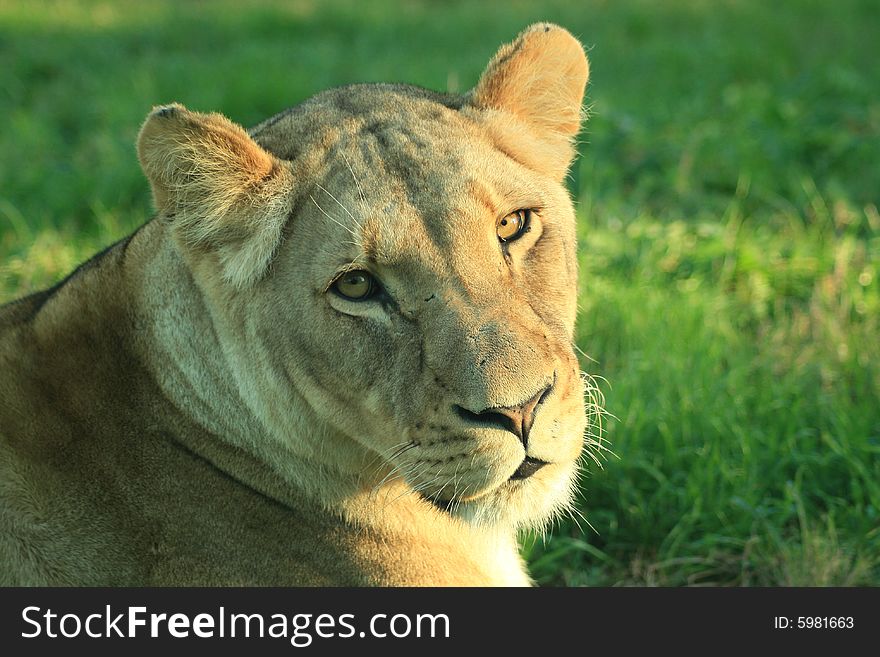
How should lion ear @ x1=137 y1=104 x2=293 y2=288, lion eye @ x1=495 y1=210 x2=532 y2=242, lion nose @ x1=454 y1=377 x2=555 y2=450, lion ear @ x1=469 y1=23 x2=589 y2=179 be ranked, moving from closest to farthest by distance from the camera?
lion nose @ x1=454 y1=377 x2=555 y2=450 < lion ear @ x1=137 y1=104 x2=293 y2=288 < lion eye @ x1=495 y1=210 x2=532 y2=242 < lion ear @ x1=469 y1=23 x2=589 y2=179

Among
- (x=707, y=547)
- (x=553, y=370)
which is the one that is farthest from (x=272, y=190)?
(x=707, y=547)

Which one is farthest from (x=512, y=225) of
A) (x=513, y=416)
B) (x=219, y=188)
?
(x=219, y=188)

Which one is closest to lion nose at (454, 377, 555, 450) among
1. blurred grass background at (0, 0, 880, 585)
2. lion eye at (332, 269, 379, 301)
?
lion eye at (332, 269, 379, 301)

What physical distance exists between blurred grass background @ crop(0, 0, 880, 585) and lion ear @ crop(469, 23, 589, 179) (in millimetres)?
135

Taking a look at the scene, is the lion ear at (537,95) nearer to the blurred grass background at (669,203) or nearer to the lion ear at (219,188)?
the blurred grass background at (669,203)

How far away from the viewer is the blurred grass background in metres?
4.03

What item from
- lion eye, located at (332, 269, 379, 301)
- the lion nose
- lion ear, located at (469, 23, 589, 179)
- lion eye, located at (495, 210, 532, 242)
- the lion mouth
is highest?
lion ear, located at (469, 23, 589, 179)

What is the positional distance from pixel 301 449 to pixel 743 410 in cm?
201

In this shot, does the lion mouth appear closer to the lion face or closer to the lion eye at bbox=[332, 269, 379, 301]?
the lion face

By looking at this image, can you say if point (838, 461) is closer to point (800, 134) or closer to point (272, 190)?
point (272, 190)

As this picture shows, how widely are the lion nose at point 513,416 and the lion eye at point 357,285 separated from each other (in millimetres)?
399

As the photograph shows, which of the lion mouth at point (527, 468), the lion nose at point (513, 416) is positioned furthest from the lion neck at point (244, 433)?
the lion nose at point (513, 416)

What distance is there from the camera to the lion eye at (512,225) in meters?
2.94

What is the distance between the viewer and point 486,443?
2.63 metres
